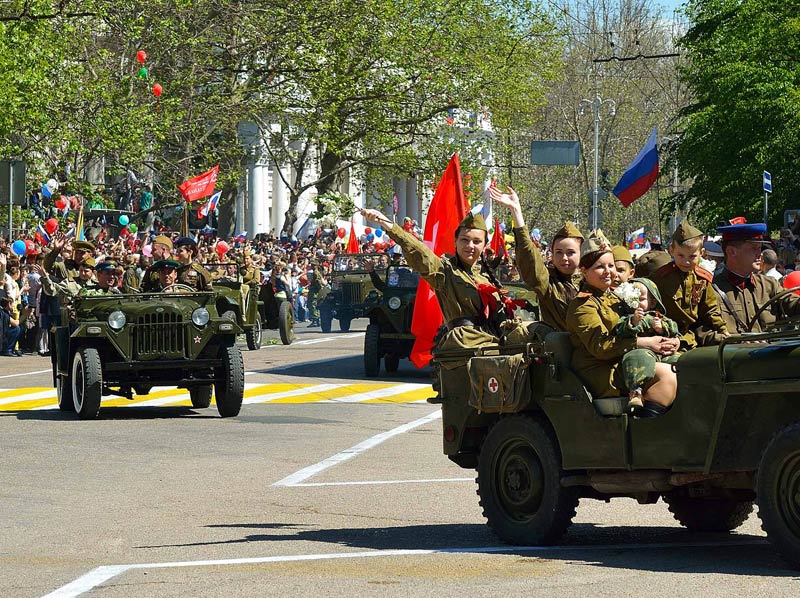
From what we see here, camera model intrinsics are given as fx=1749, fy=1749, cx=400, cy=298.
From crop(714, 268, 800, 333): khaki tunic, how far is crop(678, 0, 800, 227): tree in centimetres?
3121

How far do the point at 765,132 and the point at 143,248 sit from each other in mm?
15141

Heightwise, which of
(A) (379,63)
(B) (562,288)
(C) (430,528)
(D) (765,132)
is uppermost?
(A) (379,63)

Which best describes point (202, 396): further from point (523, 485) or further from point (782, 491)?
point (782, 491)

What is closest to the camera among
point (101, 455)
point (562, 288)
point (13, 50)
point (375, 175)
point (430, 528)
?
point (562, 288)

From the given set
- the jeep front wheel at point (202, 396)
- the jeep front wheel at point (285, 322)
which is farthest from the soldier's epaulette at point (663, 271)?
the jeep front wheel at point (285, 322)

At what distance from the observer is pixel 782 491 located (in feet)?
26.0

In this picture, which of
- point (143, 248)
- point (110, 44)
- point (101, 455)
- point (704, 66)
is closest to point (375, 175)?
point (110, 44)

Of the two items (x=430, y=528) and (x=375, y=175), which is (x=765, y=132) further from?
(x=430, y=528)

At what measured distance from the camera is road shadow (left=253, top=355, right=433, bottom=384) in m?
25.5

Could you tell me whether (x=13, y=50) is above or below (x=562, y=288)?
above

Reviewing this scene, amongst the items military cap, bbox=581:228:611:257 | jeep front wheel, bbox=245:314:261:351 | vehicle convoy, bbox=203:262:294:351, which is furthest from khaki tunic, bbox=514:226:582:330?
jeep front wheel, bbox=245:314:261:351

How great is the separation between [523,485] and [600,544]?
519 mm

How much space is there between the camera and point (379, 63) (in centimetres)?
5259

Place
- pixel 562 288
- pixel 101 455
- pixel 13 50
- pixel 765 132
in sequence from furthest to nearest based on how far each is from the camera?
1. pixel 765 132
2. pixel 13 50
3. pixel 101 455
4. pixel 562 288
